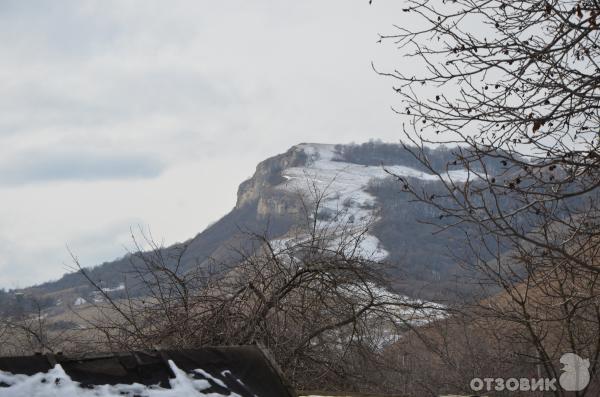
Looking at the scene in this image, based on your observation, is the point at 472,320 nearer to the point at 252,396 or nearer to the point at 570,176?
the point at 570,176

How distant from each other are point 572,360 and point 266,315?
457 cm

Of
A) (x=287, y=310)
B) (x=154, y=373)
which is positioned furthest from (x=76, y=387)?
(x=287, y=310)

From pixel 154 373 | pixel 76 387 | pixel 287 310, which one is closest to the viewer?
pixel 76 387

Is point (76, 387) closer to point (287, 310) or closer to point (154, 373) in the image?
point (154, 373)

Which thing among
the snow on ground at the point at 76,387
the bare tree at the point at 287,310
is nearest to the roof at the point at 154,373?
the snow on ground at the point at 76,387

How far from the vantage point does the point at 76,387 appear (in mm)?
3541

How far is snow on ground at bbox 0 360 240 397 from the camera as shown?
338cm

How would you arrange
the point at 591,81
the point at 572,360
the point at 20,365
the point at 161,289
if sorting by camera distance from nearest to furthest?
the point at 20,365 → the point at 591,81 → the point at 572,360 → the point at 161,289

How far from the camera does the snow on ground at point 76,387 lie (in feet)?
11.1

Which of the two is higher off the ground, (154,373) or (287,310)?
(154,373)

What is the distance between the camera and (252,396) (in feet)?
13.3

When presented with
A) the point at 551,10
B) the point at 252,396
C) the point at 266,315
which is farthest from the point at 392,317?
the point at 252,396

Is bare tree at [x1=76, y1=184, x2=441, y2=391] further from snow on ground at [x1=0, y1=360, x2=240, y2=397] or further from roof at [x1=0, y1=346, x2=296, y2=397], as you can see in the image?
snow on ground at [x1=0, y1=360, x2=240, y2=397]

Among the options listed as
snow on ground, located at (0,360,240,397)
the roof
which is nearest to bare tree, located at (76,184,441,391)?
the roof
